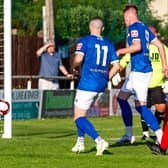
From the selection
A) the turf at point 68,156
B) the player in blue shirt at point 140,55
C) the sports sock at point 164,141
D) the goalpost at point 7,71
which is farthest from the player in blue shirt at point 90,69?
the goalpost at point 7,71

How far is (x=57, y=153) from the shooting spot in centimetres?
1205

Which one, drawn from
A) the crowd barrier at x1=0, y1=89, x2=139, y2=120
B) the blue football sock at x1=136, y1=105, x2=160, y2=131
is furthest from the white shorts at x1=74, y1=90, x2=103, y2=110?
the crowd barrier at x1=0, y1=89, x2=139, y2=120

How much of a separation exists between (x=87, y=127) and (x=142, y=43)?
1691 millimetres

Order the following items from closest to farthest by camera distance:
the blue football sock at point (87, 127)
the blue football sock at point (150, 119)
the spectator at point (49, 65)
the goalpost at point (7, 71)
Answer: the blue football sock at point (87, 127)
the blue football sock at point (150, 119)
the goalpost at point (7, 71)
the spectator at point (49, 65)

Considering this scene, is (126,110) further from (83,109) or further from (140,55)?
(83,109)

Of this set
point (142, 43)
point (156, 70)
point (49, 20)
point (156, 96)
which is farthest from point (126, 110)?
point (49, 20)

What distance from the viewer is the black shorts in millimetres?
15438

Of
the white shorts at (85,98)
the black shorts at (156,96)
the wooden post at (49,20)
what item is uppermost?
the wooden post at (49,20)

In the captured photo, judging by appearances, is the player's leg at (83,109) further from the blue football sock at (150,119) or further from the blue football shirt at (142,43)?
the blue football shirt at (142,43)

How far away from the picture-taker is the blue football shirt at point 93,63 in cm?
1213

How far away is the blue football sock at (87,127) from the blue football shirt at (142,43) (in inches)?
56.3

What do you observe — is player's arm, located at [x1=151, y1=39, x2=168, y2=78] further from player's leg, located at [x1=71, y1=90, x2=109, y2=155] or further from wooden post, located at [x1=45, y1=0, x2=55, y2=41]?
wooden post, located at [x1=45, y1=0, x2=55, y2=41]

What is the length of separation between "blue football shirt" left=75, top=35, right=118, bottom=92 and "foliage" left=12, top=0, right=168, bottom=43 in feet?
79.4

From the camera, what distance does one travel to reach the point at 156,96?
609 inches
